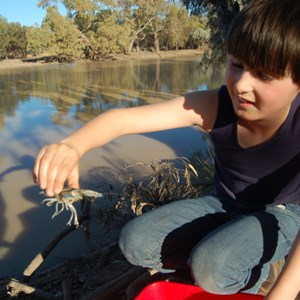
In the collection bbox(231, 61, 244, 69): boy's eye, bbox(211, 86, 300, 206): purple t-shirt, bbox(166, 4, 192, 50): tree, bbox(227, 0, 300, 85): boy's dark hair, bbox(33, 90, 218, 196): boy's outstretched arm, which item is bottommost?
bbox(211, 86, 300, 206): purple t-shirt

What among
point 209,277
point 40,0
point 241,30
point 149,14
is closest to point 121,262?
point 209,277

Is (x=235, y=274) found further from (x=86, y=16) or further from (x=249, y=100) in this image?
(x=86, y=16)

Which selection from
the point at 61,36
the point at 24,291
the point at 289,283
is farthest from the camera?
the point at 61,36

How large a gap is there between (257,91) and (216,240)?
49cm

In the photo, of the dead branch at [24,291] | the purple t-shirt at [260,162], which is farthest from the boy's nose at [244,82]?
the dead branch at [24,291]

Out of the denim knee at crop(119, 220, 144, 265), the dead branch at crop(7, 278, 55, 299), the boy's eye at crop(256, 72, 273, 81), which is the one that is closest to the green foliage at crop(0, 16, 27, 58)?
the dead branch at crop(7, 278, 55, 299)

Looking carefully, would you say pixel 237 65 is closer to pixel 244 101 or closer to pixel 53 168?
pixel 244 101

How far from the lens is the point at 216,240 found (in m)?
1.22

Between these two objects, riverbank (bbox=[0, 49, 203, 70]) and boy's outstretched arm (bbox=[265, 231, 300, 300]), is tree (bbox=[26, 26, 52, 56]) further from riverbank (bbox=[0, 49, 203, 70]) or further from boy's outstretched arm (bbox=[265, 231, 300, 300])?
boy's outstretched arm (bbox=[265, 231, 300, 300])

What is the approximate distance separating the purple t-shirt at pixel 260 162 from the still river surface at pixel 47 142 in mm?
1429

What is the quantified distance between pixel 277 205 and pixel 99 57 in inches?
1017

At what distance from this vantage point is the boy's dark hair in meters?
1.09

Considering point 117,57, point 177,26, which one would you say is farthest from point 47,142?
point 177,26

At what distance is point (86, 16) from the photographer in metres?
26.5
